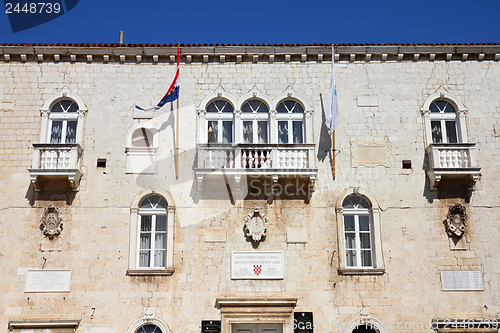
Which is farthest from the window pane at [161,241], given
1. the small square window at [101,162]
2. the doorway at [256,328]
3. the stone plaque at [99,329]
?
the doorway at [256,328]

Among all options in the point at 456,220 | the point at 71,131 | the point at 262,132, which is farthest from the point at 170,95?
the point at 456,220

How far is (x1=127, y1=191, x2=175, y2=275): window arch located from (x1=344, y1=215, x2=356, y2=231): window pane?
516cm

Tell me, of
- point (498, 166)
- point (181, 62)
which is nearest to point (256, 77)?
point (181, 62)

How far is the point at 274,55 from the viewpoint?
1888 centimetres

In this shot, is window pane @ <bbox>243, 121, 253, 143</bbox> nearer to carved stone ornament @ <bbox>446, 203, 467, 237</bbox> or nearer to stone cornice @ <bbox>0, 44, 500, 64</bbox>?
stone cornice @ <bbox>0, 44, 500, 64</bbox>

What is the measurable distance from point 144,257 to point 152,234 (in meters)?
0.71

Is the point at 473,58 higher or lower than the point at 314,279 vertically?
higher

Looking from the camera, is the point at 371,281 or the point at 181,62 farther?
the point at 181,62

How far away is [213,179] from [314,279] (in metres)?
4.17

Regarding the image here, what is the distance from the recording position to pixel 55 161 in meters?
17.4

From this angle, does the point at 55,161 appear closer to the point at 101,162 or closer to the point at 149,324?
the point at 101,162

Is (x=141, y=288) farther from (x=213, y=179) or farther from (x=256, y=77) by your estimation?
(x=256, y=77)

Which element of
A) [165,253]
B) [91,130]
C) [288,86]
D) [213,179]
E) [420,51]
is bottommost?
[165,253]

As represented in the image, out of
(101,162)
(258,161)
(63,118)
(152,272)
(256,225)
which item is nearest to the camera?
(152,272)
